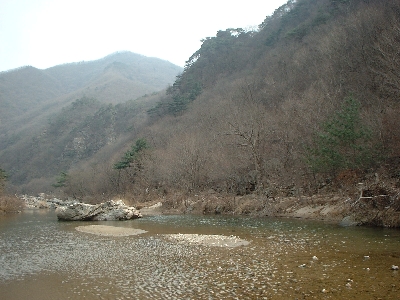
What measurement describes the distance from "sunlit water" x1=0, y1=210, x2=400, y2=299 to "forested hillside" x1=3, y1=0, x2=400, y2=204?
9.44 meters

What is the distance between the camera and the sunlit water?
9.50 metres

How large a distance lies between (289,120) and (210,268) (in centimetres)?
3425

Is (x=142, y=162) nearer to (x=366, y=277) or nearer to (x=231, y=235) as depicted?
(x=231, y=235)

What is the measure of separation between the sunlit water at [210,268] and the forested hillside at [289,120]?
9445mm

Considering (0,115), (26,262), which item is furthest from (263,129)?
(0,115)

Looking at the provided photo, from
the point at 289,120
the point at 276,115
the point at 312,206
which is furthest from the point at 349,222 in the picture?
the point at 276,115

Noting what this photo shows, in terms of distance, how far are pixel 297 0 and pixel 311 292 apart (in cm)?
10567

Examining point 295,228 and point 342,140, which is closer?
point 295,228

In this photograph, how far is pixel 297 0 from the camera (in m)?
98.6

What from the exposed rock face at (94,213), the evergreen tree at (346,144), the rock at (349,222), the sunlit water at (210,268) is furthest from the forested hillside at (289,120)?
the exposed rock face at (94,213)

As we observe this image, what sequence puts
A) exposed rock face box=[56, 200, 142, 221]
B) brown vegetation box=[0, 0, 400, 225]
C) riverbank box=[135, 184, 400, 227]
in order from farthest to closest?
exposed rock face box=[56, 200, 142, 221]
brown vegetation box=[0, 0, 400, 225]
riverbank box=[135, 184, 400, 227]

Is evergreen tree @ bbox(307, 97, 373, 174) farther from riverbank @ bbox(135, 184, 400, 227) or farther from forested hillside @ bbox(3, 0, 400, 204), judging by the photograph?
riverbank @ bbox(135, 184, 400, 227)

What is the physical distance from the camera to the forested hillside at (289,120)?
26359mm

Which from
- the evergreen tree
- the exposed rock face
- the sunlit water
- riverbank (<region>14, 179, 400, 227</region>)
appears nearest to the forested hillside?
the evergreen tree
